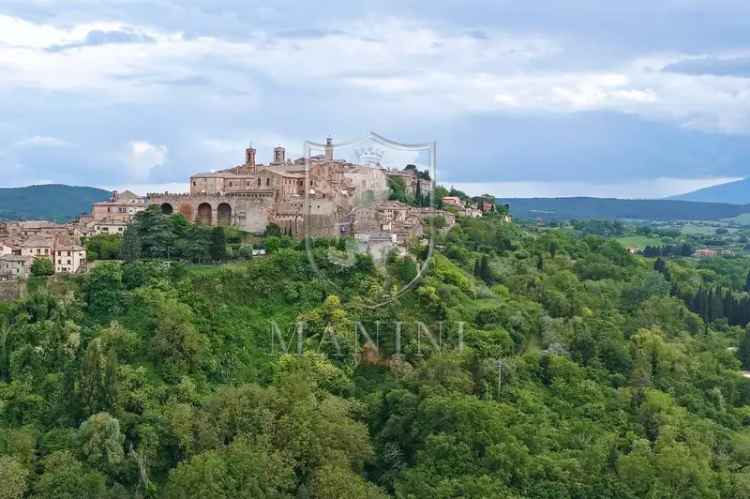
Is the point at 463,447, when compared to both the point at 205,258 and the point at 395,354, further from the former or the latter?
the point at 205,258

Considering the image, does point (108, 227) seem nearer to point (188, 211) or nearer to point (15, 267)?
point (188, 211)

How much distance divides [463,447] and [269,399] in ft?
22.8

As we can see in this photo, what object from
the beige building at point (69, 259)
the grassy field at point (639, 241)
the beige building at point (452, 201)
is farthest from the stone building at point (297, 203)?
the grassy field at point (639, 241)

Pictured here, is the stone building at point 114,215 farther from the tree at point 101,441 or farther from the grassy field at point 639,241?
the grassy field at point 639,241

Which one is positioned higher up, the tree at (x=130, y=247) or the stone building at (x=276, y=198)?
the stone building at (x=276, y=198)

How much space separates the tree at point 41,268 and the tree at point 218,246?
7178 millimetres

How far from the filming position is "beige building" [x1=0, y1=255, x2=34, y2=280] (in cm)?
4500

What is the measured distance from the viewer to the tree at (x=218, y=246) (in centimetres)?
4891

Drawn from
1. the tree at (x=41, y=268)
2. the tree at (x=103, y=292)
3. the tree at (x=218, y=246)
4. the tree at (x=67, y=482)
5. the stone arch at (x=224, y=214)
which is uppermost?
the stone arch at (x=224, y=214)

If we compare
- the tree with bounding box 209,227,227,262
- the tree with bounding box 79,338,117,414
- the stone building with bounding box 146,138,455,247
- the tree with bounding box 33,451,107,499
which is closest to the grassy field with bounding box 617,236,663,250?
the stone building with bounding box 146,138,455,247

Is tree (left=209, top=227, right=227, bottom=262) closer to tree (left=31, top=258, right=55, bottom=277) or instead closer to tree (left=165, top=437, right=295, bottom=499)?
tree (left=31, top=258, right=55, bottom=277)

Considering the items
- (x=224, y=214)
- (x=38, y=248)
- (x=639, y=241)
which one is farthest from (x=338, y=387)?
(x=639, y=241)

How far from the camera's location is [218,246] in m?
48.9

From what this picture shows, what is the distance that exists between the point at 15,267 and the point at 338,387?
14904 millimetres
